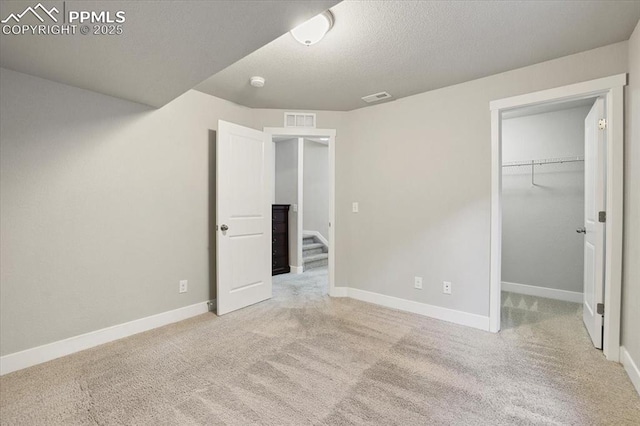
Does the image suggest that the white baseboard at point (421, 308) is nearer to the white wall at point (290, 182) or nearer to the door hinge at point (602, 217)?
the door hinge at point (602, 217)

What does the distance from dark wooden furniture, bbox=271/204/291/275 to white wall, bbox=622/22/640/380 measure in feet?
13.4

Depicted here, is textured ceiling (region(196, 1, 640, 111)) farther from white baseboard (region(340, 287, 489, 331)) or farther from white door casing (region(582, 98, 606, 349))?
white baseboard (region(340, 287, 489, 331))

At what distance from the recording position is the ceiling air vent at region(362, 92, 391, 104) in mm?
3141

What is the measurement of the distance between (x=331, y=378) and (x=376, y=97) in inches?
108

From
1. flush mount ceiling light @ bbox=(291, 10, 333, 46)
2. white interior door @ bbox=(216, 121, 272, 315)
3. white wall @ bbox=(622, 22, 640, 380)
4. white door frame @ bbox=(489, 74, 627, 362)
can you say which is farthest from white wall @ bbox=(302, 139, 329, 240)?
white wall @ bbox=(622, 22, 640, 380)

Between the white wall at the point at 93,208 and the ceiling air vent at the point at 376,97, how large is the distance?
5.70 feet

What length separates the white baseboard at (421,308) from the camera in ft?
9.12

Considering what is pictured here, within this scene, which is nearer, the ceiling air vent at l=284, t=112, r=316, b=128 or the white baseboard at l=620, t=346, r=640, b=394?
the white baseboard at l=620, t=346, r=640, b=394

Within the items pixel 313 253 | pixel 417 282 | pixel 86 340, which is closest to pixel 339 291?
pixel 417 282

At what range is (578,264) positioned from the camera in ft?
11.6

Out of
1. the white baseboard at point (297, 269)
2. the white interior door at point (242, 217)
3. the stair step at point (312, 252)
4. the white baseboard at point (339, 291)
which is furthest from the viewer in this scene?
the stair step at point (312, 252)

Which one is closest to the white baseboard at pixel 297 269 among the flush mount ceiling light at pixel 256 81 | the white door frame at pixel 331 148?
the white door frame at pixel 331 148

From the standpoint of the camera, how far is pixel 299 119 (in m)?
3.64

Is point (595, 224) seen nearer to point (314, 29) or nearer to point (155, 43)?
point (314, 29)
